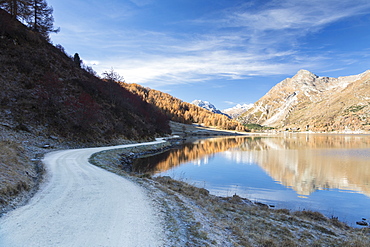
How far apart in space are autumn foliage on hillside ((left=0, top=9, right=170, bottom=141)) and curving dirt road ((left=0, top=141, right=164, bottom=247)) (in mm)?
21868

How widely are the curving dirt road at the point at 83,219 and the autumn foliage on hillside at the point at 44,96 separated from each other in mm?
21868

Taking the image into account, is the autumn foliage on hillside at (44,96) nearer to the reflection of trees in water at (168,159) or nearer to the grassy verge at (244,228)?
the reflection of trees in water at (168,159)

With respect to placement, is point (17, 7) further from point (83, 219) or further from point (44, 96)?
point (83, 219)

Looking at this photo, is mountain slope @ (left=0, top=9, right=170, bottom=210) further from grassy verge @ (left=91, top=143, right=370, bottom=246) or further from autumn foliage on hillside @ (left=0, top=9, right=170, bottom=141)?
grassy verge @ (left=91, top=143, right=370, bottom=246)

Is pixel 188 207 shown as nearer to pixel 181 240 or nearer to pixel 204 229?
pixel 204 229

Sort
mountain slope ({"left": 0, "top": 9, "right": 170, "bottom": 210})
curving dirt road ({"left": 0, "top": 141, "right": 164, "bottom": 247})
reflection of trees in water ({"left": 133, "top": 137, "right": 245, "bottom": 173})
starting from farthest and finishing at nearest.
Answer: reflection of trees in water ({"left": 133, "top": 137, "right": 245, "bottom": 173}) → mountain slope ({"left": 0, "top": 9, "right": 170, "bottom": 210}) → curving dirt road ({"left": 0, "top": 141, "right": 164, "bottom": 247})

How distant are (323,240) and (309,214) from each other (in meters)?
3.93

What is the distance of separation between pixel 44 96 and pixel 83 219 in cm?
3343

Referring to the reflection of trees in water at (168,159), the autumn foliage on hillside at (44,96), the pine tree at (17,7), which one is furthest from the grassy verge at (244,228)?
the pine tree at (17,7)

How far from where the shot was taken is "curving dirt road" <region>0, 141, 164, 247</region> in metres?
5.47

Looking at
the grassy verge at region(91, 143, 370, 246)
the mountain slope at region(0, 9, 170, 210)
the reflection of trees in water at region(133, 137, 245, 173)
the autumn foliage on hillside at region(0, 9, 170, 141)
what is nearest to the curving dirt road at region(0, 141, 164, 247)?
the grassy verge at region(91, 143, 370, 246)

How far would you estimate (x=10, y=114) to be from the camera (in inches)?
1050

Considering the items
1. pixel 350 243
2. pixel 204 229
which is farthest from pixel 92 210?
pixel 350 243

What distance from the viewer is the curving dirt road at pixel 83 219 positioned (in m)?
5.47
